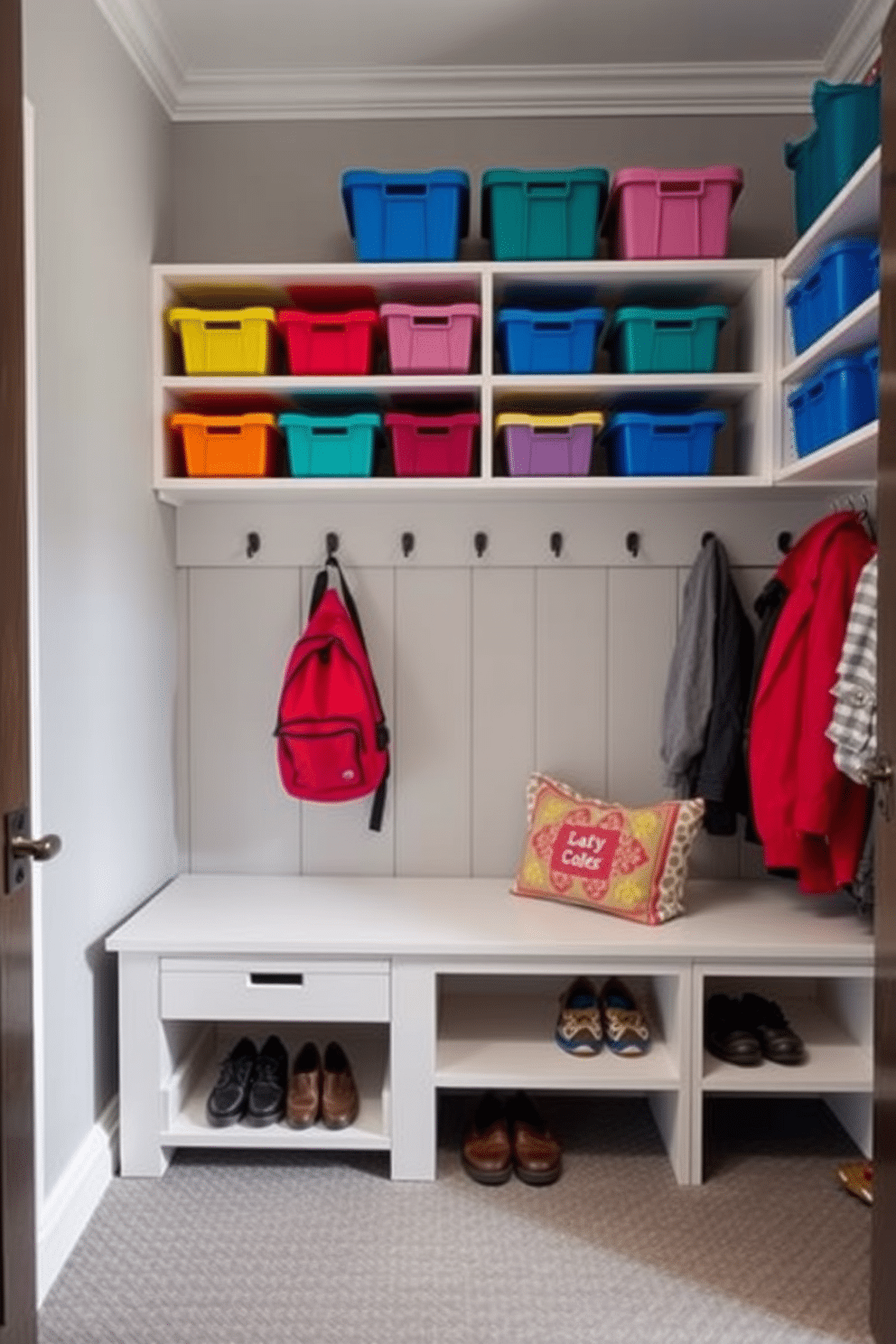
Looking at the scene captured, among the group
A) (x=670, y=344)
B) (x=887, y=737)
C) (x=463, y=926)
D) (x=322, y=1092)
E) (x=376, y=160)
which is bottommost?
(x=322, y=1092)

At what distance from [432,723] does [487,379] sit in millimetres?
922

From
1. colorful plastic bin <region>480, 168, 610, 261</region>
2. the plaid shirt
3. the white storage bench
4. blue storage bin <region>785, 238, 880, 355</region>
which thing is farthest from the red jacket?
colorful plastic bin <region>480, 168, 610, 261</region>

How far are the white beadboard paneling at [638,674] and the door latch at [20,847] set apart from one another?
1726 mm

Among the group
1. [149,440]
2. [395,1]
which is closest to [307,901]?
[149,440]

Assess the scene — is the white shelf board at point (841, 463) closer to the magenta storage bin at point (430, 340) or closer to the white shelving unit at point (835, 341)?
the white shelving unit at point (835, 341)

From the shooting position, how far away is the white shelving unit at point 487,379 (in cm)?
246

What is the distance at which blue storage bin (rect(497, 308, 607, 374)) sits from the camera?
249cm

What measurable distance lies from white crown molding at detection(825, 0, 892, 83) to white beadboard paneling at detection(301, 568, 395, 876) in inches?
67.0

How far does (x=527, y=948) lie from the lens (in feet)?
7.32

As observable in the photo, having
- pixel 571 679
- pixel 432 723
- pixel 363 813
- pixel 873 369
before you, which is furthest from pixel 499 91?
pixel 363 813

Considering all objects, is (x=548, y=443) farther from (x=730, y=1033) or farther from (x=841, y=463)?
(x=730, y=1033)

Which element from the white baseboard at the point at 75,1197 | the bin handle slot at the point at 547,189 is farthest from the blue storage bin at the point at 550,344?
the white baseboard at the point at 75,1197

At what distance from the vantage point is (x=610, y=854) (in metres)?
2.46

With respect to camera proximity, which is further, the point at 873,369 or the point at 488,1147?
the point at 488,1147
